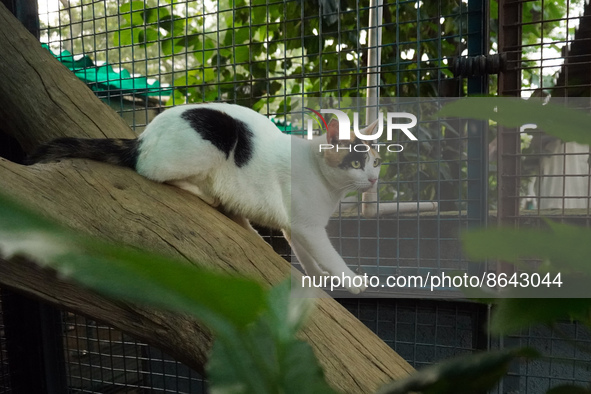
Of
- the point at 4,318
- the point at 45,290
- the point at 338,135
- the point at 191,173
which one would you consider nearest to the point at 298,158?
the point at 338,135

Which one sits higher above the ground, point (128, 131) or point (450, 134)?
point (450, 134)

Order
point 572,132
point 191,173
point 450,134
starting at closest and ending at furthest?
point 572,132 → point 191,173 → point 450,134

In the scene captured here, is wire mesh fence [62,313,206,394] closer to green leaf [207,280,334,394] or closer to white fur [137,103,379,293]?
white fur [137,103,379,293]

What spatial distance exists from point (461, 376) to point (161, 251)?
0.79 m

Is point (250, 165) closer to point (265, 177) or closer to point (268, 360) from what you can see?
point (265, 177)

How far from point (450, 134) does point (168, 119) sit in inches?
41.4

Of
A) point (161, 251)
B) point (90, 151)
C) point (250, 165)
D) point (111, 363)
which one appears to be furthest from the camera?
point (111, 363)

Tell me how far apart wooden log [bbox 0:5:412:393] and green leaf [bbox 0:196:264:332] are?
68 centimetres

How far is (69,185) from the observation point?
0.93m

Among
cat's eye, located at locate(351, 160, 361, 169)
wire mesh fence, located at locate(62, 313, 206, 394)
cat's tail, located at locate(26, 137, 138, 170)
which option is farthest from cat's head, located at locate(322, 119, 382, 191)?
Result: wire mesh fence, located at locate(62, 313, 206, 394)

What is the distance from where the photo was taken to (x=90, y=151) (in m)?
1.05

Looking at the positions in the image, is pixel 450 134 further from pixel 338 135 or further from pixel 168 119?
pixel 168 119

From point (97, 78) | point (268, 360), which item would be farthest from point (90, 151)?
Answer: point (268, 360)

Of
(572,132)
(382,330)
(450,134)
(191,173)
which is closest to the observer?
(572,132)
